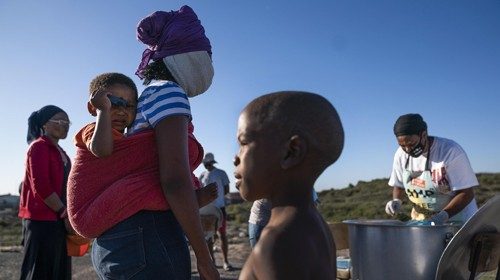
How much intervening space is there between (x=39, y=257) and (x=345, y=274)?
2.10m

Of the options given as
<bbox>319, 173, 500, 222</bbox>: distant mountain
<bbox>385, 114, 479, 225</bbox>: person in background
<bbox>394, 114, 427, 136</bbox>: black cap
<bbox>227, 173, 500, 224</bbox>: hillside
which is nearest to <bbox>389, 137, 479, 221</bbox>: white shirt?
<bbox>385, 114, 479, 225</bbox>: person in background

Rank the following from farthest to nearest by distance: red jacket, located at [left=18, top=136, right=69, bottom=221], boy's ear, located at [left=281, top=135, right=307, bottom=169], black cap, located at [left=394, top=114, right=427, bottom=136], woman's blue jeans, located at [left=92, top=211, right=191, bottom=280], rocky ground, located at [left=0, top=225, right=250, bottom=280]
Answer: rocky ground, located at [left=0, top=225, right=250, bottom=280] → black cap, located at [left=394, top=114, right=427, bottom=136] → red jacket, located at [left=18, top=136, right=69, bottom=221] → woman's blue jeans, located at [left=92, top=211, right=191, bottom=280] → boy's ear, located at [left=281, top=135, right=307, bottom=169]

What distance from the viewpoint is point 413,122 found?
12.0ft

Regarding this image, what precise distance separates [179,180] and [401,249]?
122cm

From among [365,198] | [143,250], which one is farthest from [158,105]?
[365,198]

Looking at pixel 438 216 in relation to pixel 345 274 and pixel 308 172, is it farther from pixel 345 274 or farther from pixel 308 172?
pixel 308 172

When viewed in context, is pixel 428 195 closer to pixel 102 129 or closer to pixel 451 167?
pixel 451 167

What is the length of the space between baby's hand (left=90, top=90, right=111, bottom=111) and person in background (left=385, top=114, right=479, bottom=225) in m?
2.66

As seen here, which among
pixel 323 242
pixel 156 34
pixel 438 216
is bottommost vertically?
pixel 438 216

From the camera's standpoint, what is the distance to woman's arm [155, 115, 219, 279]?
147cm

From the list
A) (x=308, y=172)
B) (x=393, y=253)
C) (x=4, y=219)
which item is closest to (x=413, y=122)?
(x=393, y=253)

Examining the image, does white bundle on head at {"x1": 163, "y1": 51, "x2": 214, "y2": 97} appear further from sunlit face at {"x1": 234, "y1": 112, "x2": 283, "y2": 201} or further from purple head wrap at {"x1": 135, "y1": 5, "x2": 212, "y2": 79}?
sunlit face at {"x1": 234, "y1": 112, "x2": 283, "y2": 201}

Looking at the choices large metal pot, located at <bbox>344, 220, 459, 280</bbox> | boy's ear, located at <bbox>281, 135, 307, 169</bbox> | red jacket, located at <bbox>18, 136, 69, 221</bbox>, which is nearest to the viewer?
boy's ear, located at <bbox>281, 135, 307, 169</bbox>

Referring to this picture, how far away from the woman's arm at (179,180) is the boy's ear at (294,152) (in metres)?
0.45
